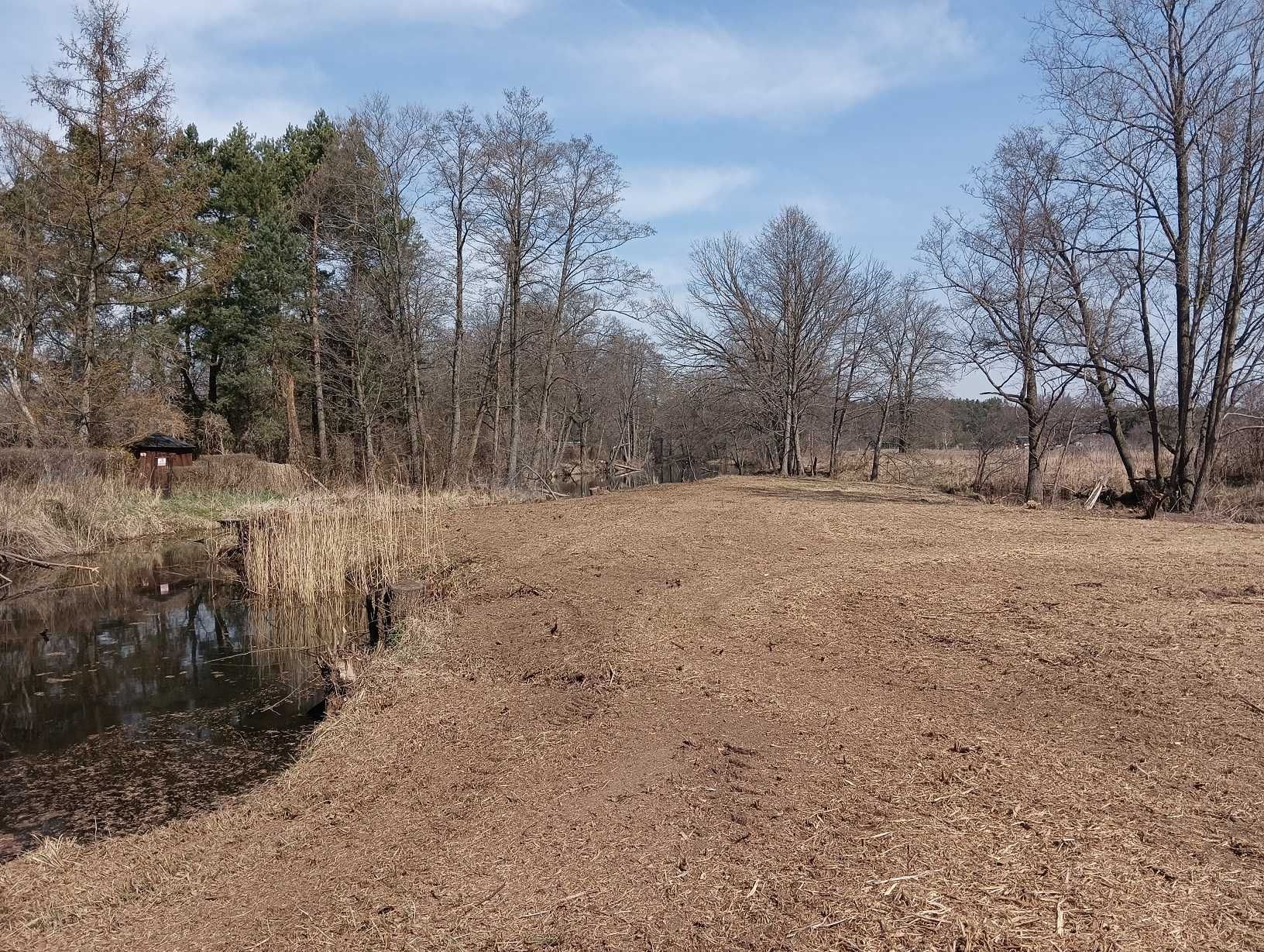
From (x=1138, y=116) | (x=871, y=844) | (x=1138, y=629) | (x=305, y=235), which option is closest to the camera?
(x=871, y=844)

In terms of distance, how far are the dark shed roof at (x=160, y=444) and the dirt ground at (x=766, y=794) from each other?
14.9m

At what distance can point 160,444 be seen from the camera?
18.1m

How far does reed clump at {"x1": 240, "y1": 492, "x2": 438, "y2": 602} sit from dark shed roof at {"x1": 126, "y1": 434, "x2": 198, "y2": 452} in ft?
25.9

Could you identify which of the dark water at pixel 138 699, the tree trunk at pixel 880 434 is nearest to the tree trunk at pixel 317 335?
the dark water at pixel 138 699

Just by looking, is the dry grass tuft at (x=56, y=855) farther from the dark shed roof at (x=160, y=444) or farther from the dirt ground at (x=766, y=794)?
the dark shed roof at (x=160, y=444)

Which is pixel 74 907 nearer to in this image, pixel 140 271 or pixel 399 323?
pixel 140 271

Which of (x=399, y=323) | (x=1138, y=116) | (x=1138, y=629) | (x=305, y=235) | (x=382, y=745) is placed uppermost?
(x=305, y=235)

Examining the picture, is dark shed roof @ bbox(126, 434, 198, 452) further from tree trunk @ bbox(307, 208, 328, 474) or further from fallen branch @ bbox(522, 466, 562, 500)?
fallen branch @ bbox(522, 466, 562, 500)

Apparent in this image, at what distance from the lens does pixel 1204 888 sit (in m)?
2.63

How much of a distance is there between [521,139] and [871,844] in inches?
860

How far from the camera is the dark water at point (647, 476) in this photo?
3412cm

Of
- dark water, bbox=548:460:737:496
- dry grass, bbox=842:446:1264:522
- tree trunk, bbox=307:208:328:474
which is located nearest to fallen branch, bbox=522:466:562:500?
tree trunk, bbox=307:208:328:474

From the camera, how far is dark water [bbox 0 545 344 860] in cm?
473

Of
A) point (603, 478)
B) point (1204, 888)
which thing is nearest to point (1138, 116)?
point (1204, 888)
